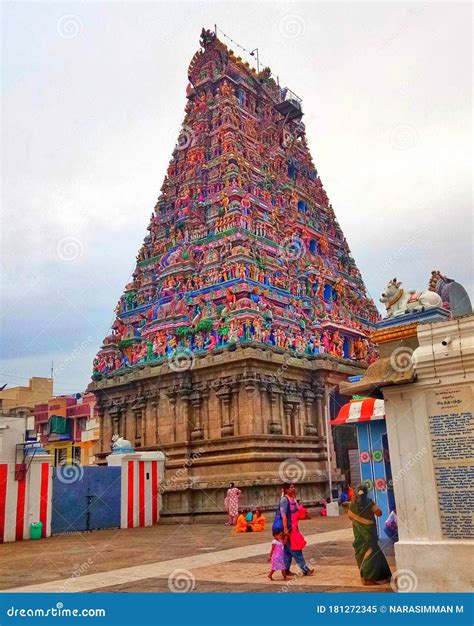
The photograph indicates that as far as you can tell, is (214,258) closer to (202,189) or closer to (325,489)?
(202,189)

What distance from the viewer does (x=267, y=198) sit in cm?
3412

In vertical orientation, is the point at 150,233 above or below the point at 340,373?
above

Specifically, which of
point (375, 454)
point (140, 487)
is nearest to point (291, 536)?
point (375, 454)

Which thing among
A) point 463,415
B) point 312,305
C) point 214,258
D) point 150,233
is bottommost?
point 463,415

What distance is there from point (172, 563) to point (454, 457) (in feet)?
23.4

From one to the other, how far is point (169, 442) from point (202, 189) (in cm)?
1458

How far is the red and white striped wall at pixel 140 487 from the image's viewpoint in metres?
25.3

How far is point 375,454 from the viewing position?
1336 cm

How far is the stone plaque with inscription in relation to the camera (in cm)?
793

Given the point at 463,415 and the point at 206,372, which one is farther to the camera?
the point at 206,372

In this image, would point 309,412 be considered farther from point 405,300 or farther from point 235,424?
point 405,300

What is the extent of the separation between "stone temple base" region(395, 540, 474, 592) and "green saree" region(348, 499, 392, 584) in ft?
1.76

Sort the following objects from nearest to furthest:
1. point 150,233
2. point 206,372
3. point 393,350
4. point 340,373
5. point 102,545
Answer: point 393,350 → point 102,545 → point 206,372 → point 340,373 → point 150,233

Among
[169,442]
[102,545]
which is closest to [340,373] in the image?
[169,442]
